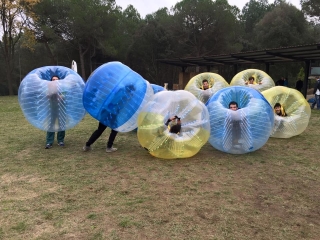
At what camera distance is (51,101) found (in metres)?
4.97

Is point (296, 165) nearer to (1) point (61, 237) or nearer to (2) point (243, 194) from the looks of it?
(2) point (243, 194)

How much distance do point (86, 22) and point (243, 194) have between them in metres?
22.0

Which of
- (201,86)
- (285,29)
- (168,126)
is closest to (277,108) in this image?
(168,126)

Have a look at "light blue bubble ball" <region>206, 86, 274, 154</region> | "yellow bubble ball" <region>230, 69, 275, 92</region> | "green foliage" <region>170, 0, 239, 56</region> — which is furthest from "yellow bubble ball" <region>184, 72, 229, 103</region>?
"green foliage" <region>170, 0, 239, 56</region>

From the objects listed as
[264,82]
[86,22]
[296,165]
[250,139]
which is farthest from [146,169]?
Result: [86,22]

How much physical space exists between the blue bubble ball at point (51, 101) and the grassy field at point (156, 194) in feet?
2.02

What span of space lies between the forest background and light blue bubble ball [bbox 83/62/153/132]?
1964 cm

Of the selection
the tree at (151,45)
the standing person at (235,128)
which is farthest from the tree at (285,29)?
the standing person at (235,128)

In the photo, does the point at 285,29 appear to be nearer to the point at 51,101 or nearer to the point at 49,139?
the point at 49,139

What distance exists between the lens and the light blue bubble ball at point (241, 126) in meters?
4.98

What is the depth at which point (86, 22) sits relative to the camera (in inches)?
902

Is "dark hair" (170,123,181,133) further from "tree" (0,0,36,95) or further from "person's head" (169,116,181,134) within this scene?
"tree" (0,0,36,95)

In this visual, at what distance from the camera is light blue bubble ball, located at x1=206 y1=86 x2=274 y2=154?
498 centimetres

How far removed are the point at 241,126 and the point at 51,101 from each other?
124 inches
